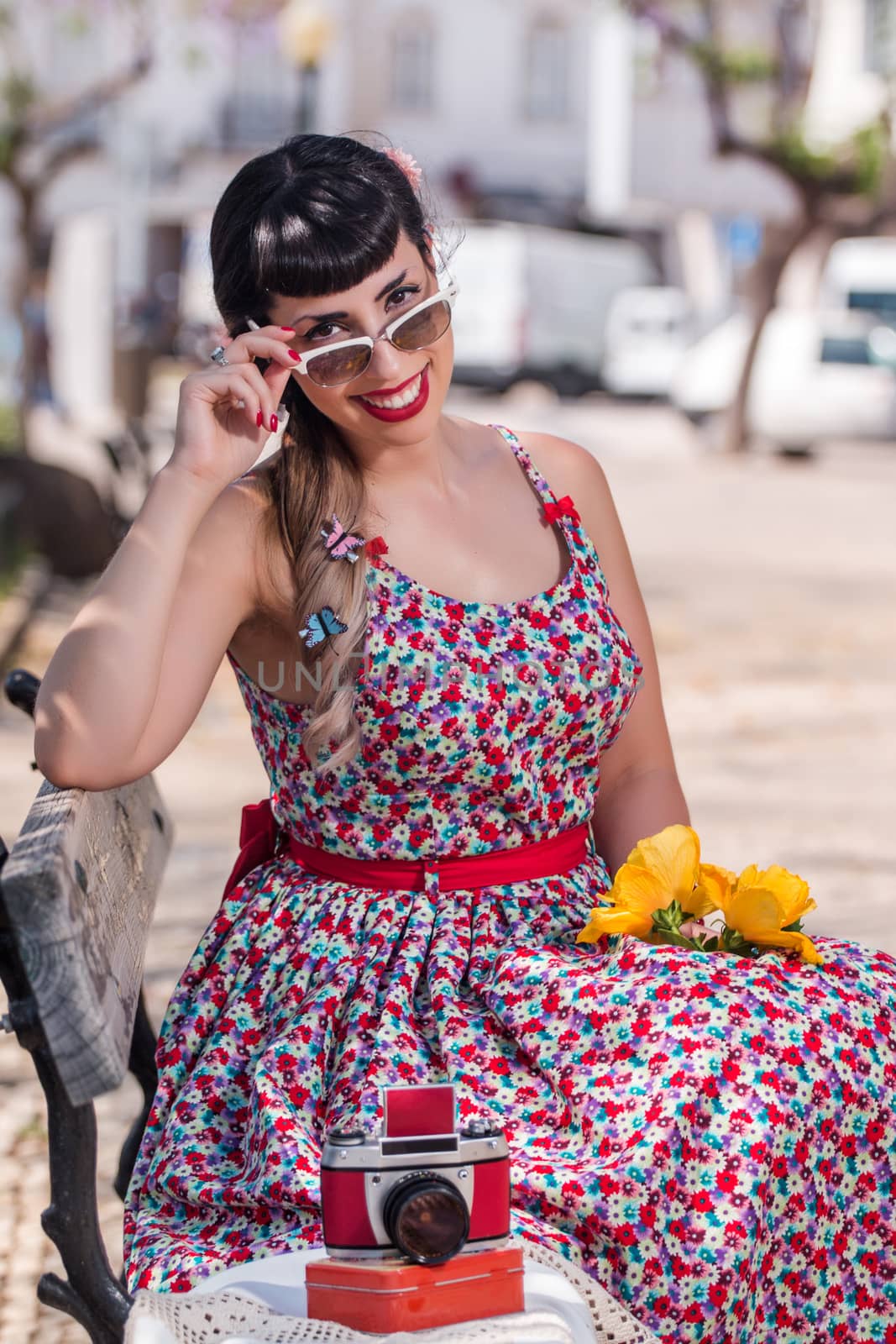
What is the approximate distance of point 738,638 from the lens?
1078cm

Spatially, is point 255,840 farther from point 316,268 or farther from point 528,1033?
point 316,268

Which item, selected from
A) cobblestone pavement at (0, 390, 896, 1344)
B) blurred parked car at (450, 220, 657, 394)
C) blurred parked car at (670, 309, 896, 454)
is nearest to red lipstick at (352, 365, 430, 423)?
cobblestone pavement at (0, 390, 896, 1344)

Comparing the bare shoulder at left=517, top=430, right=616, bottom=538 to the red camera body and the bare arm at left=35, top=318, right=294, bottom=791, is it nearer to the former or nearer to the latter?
the bare arm at left=35, top=318, right=294, bottom=791

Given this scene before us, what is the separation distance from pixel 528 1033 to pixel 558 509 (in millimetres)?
922

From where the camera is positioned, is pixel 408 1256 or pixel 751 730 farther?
pixel 751 730

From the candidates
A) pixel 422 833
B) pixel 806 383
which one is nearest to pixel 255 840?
pixel 422 833

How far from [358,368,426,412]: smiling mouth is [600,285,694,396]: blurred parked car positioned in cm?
2738

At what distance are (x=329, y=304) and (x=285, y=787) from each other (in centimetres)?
68

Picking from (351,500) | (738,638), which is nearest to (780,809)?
(738,638)

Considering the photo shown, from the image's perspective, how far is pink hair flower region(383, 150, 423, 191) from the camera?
290 cm

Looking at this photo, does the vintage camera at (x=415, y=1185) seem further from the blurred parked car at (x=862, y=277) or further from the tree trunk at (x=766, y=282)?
the blurred parked car at (x=862, y=277)

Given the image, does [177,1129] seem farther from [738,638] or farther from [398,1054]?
[738,638]

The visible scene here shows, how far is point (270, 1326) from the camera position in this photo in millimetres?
1921

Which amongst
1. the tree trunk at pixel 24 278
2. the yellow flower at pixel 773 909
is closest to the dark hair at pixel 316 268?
the yellow flower at pixel 773 909
